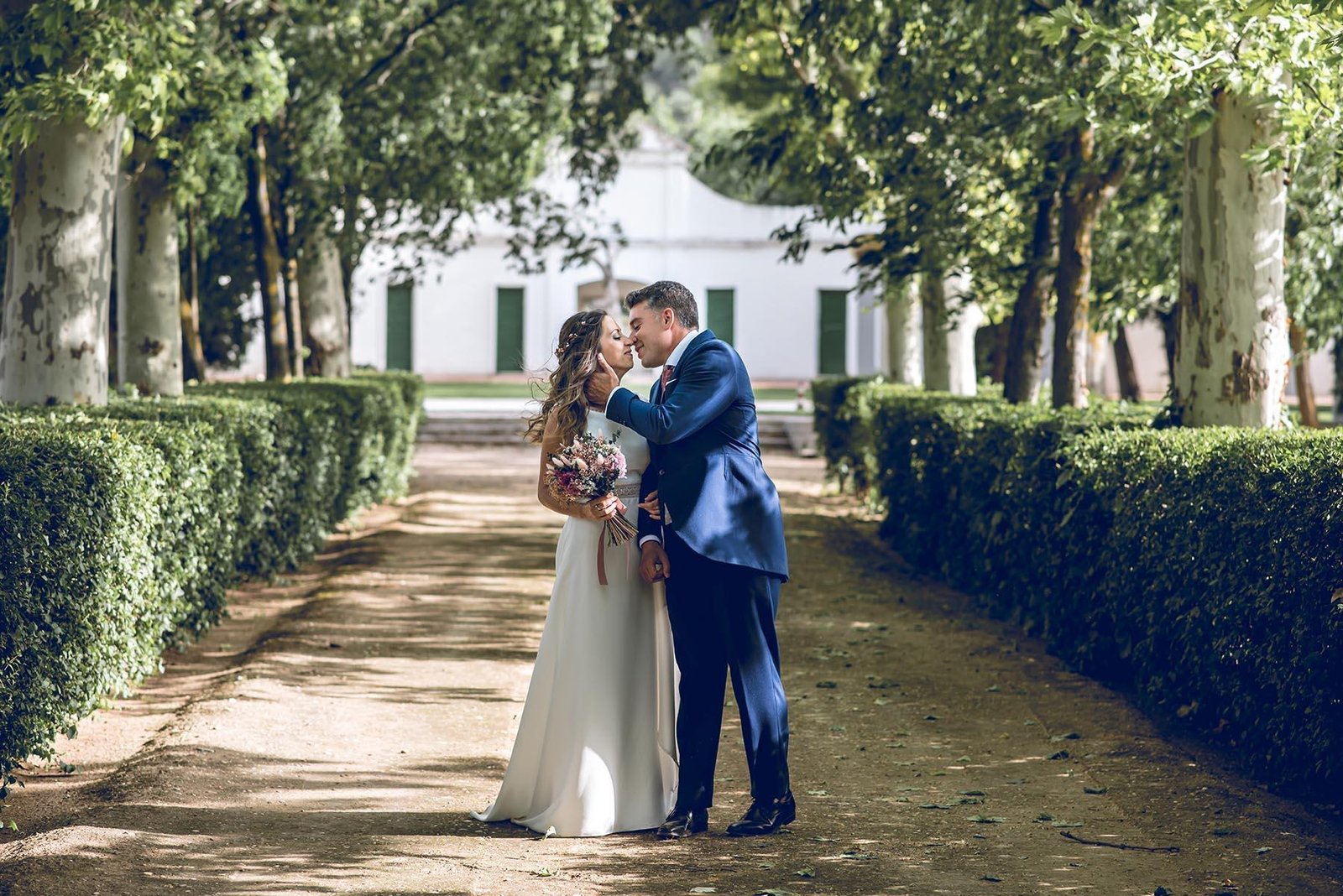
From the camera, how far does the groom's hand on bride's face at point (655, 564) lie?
5613 millimetres

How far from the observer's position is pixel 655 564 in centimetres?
563

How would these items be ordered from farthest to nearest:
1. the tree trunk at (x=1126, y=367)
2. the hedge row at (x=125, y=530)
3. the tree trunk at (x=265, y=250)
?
1. the tree trunk at (x=1126, y=367)
2. the tree trunk at (x=265, y=250)
3. the hedge row at (x=125, y=530)

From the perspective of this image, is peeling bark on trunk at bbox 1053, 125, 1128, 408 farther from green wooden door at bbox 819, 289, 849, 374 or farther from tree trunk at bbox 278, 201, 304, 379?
green wooden door at bbox 819, 289, 849, 374

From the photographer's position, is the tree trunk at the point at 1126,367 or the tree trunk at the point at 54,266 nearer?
the tree trunk at the point at 54,266

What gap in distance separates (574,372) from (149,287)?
763cm

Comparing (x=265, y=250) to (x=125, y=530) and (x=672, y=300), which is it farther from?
(x=672, y=300)

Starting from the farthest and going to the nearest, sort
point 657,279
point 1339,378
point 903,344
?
point 657,279
point 1339,378
point 903,344

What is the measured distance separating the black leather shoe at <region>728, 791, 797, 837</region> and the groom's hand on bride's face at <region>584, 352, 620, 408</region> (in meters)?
1.54

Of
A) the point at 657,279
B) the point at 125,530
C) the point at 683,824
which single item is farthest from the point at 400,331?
the point at 683,824

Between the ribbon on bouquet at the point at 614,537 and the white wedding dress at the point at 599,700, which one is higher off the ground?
the ribbon on bouquet at the point at 614,537

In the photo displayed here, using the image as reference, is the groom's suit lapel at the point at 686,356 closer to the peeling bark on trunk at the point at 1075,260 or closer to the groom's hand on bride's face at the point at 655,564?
the groom's hand on bride's face at the point at 655,564

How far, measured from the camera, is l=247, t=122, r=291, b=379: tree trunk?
15758 millimetres

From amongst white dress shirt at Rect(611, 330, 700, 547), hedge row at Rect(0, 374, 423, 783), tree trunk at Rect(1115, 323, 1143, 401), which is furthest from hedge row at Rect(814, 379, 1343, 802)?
tree trunk at Rect(1115, 323, 1143, 401)

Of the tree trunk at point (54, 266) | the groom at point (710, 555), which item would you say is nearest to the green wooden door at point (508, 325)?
the tree trunk at point (54, 266)
